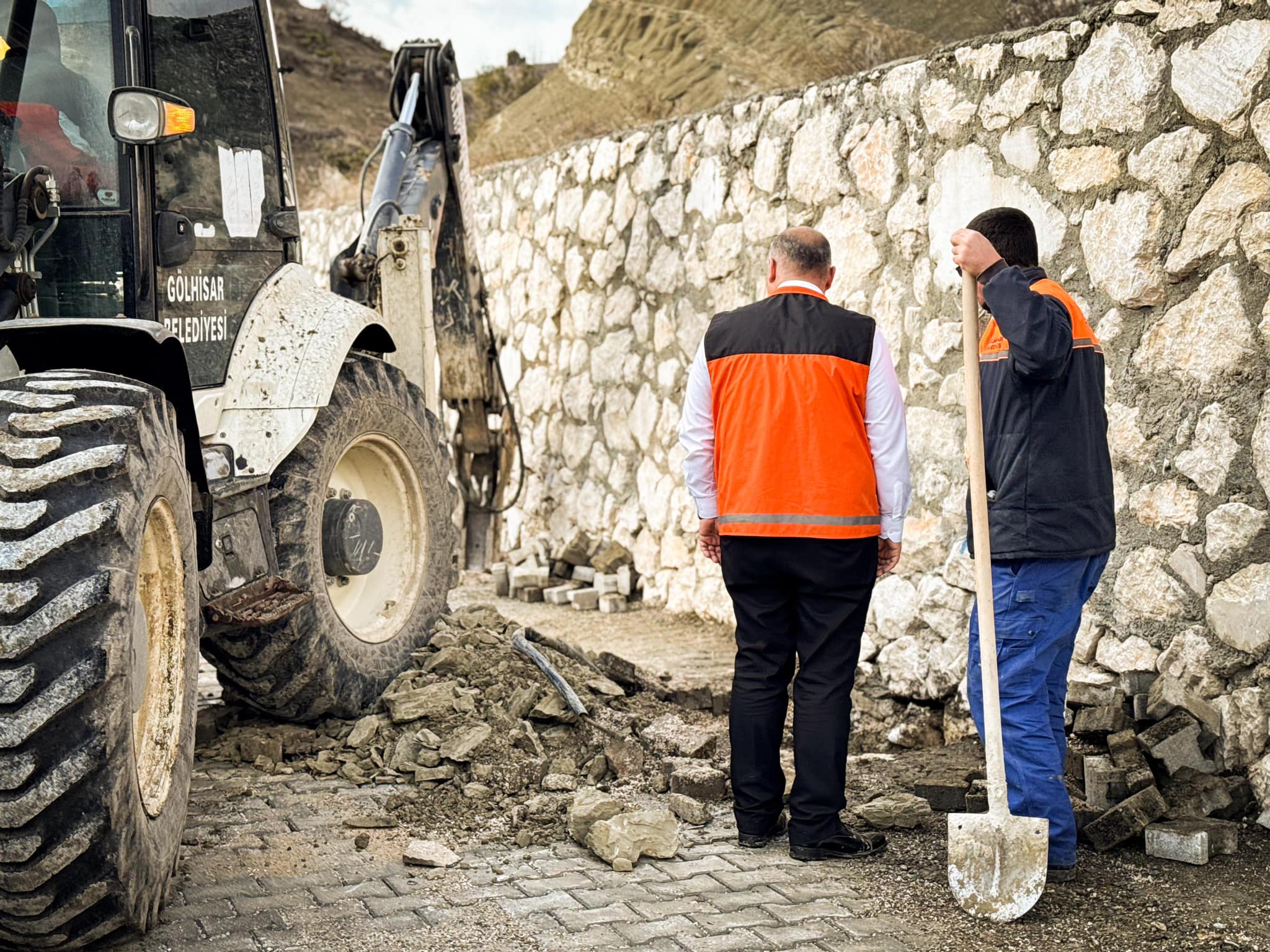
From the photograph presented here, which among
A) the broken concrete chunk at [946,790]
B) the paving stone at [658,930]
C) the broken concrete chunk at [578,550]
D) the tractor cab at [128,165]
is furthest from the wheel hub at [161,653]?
the broken concrete chunk at [578,550]

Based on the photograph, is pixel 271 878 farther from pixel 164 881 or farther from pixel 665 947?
pixel 665 947

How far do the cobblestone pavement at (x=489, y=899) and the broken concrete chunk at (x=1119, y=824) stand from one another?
72 centimetres

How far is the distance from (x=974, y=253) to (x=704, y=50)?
1239 cm

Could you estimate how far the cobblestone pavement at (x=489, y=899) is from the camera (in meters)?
3.44

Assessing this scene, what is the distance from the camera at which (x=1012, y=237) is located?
387 centimetres

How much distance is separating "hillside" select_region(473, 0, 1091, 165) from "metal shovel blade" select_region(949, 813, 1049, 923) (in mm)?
6635

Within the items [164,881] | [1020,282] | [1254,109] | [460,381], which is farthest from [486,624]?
[1254,109]

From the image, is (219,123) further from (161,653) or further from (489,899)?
(489,899)

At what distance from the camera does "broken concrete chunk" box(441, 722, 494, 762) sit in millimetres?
4844

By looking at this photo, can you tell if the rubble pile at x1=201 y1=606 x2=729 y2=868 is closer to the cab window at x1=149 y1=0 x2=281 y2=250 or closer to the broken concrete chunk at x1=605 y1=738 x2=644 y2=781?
the broken concrete chunk at x1=605 y1=738 x2=644 y2=781

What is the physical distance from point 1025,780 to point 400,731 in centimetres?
241

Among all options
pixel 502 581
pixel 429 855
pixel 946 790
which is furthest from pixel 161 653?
pixel 502 581

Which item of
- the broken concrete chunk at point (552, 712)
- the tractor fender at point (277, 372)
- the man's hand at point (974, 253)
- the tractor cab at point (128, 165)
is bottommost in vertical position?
the broken concrete chunk at point (552, 712)

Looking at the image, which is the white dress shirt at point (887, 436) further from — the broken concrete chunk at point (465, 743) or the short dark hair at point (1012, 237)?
the broken concrete chunk at point (465, 743)
